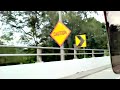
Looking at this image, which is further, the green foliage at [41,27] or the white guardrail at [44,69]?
the white guardrail at [44,69]

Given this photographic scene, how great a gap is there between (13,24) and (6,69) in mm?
1050

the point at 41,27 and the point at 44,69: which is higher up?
the point at 41,27

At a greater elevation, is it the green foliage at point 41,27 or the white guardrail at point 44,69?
the green foliage at point 41,27

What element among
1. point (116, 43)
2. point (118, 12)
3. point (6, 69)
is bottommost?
point (6, 69)

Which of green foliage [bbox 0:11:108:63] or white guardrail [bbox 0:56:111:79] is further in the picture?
white guardrail [bbox 0:56:111:79]

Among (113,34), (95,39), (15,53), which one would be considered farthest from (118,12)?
(15,53)

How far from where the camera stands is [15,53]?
6840 millimetres

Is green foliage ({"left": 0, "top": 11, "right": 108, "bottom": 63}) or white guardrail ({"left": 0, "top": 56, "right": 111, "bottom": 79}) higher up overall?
green foliage ({"left": 0, "top": 11, "right": 108, "bottom": 63})

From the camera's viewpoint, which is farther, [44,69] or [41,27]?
[44,69]

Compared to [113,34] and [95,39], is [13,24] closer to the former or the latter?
[95,39]

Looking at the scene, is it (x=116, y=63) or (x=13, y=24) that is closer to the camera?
(x=116, y=63)
